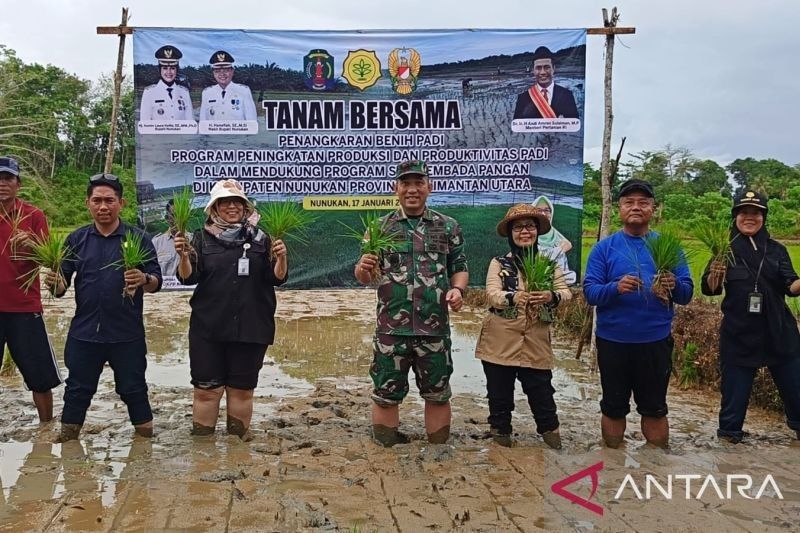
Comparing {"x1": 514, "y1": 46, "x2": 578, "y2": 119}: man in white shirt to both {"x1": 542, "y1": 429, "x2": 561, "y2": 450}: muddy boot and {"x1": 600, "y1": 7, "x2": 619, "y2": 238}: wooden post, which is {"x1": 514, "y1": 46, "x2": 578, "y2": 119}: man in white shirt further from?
{"x1": 542, "y1": 429, "x2": 561, "y2": 450}: muddy boot

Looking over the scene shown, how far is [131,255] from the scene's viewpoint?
4621 millimetres

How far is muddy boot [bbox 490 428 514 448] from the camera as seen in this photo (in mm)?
4848

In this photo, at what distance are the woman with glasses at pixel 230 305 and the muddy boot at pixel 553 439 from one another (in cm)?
190

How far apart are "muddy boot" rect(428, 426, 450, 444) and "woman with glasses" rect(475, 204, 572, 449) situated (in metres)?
0.32

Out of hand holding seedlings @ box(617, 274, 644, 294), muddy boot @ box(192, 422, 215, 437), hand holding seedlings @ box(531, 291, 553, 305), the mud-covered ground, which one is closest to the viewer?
the mud-covered ground

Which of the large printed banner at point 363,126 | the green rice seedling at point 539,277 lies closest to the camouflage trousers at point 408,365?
the green rice seedling at point 539,277

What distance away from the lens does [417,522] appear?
3500mm

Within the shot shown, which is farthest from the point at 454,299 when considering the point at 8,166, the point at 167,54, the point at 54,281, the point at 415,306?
the point at 167,54

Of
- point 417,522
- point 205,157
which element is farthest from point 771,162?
point 417,522

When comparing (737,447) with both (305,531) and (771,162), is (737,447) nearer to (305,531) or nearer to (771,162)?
(305,531)

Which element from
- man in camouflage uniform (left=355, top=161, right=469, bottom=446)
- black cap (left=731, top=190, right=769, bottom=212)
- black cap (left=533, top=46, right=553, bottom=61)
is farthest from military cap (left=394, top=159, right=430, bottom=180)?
black cap (left=533, top=46, right=553, bottom=61)

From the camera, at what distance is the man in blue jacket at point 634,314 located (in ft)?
15.3

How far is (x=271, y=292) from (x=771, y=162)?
40713 millimetres

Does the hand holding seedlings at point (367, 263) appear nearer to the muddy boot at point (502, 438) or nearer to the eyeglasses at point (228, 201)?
the eyeglasses at point (228, 201)
